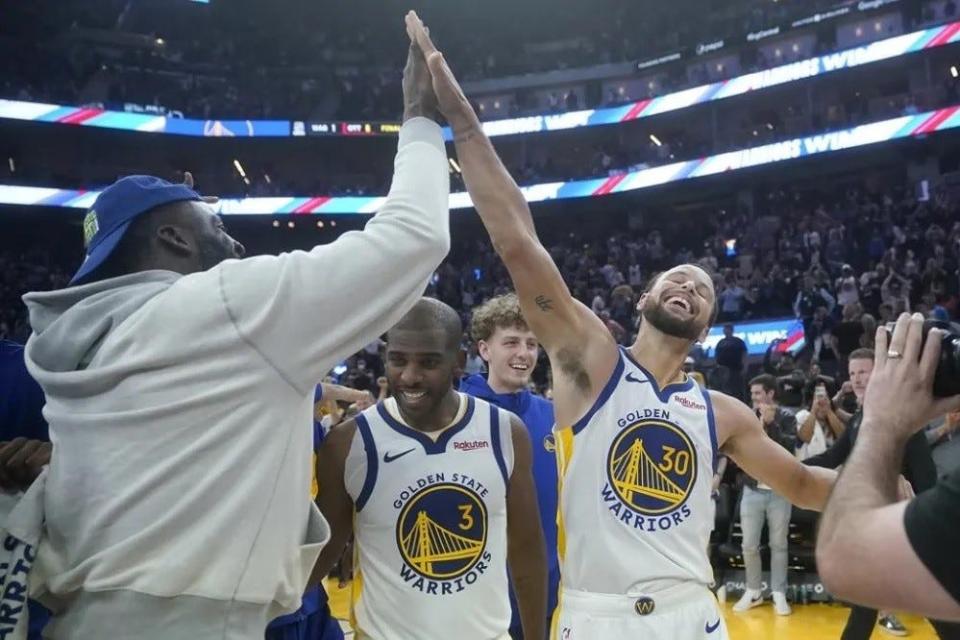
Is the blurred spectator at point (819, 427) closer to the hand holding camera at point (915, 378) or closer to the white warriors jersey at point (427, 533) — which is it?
the white warriors jersey at point (427, 533)

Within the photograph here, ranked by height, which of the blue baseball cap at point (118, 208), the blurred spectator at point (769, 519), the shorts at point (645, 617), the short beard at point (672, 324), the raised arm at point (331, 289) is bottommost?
the blurred spectator at point (769, 519)

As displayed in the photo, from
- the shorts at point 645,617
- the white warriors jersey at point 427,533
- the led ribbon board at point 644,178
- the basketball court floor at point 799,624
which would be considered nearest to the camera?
the white warriors jersey at point 427,533

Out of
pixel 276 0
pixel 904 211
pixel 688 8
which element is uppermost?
pixel 276 0

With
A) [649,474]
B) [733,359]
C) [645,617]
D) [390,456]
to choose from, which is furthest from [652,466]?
[733,359]

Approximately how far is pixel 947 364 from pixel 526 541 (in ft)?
5.26

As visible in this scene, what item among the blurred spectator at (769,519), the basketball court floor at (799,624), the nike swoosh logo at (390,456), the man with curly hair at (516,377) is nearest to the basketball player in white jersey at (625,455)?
the nike swoosh logo at (390,456)

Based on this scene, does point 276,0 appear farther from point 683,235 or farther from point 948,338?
point 948,338

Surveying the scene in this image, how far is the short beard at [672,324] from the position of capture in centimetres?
302

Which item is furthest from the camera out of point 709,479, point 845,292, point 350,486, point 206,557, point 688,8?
point 688,8

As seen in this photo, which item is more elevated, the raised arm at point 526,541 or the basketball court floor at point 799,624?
the raised arm at point 526,541

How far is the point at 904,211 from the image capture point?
17828mm

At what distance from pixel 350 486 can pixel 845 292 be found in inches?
533

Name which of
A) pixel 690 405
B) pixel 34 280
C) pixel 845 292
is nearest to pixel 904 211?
pixel 845 292

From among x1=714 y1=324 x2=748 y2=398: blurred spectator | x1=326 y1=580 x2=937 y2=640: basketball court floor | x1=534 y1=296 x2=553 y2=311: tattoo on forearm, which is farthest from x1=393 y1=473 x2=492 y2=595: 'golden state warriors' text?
x1=714 y1=324 x2=748 y2=398: blurred spectator
